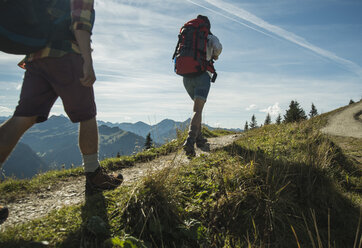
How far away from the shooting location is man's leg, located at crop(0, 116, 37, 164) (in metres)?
2.30

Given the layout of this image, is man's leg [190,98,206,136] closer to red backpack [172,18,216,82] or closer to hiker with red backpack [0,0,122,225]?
red backpack [172,18,216,82]

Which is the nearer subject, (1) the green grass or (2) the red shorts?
(2) the red shorts

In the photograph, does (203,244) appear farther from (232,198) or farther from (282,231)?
(282,231)

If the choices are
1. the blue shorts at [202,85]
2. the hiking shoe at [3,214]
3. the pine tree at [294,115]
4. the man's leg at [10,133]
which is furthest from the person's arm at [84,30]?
the pine tree at [294,115]

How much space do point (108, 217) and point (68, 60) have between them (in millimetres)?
1839

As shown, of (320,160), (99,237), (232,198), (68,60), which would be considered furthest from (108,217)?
(320,160)

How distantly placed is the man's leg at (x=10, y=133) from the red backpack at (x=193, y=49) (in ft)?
11.3

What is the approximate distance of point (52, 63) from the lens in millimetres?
2363

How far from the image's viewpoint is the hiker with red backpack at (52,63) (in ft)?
7.21

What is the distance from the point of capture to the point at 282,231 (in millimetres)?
2289

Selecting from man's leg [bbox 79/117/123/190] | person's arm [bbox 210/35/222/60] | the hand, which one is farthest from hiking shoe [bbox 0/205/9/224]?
person's arm [bbox 210/35/222/60]

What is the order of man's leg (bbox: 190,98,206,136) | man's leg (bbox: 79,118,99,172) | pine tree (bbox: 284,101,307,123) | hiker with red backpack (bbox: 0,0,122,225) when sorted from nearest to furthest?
hiker with red backpack (bbox: 0,0,122,225)
man's leg (bbox: 79,118,99,172)
man's leg (bbox: 190,98,206,136)
pine tree (bbox: 284,101,307,123)

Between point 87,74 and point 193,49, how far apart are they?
10.1ft

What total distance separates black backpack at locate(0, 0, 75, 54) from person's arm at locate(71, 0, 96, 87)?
0.14 meters
